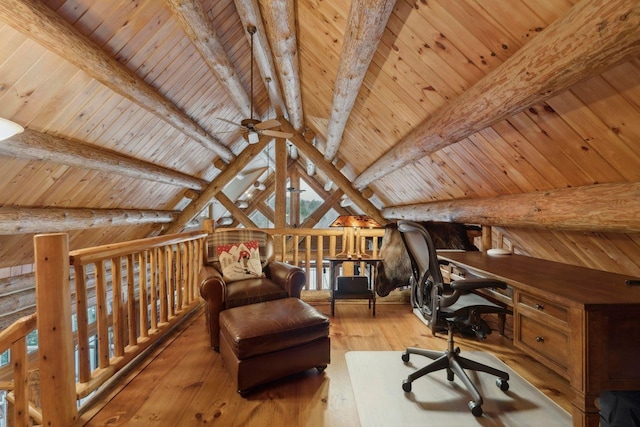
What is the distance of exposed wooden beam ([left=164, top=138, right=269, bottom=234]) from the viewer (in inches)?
246

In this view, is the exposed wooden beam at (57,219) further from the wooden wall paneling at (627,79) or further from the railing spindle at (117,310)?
the wooden wall paneling at (627,79)

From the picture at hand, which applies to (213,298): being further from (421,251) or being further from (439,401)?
(439,401)

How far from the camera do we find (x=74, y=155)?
298 centimetres

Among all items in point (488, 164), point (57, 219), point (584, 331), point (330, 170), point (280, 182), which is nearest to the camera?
point (584, 331)

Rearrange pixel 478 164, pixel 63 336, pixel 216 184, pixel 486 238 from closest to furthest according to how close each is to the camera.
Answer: pixel 63 336
pixel 478 164
pixel 486 238
pixel 216 184

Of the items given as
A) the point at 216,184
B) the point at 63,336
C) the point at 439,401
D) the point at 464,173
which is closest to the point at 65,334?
the point at 63,336

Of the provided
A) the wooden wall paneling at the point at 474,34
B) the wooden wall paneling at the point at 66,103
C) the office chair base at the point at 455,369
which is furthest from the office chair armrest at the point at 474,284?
the wooden wall paneling at the point at 66,103

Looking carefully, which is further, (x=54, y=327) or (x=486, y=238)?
(x=486, y=238)

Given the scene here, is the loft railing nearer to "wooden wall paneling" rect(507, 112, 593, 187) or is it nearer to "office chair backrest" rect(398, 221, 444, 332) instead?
"office chair backrest" rect(398, 221, 444, 332)

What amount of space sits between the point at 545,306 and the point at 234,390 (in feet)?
6.17

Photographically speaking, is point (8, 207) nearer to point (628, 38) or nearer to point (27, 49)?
point (27, 49)

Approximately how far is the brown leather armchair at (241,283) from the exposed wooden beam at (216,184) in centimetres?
348

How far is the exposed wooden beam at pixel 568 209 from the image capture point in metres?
1.48

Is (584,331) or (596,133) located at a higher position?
(596,133)
